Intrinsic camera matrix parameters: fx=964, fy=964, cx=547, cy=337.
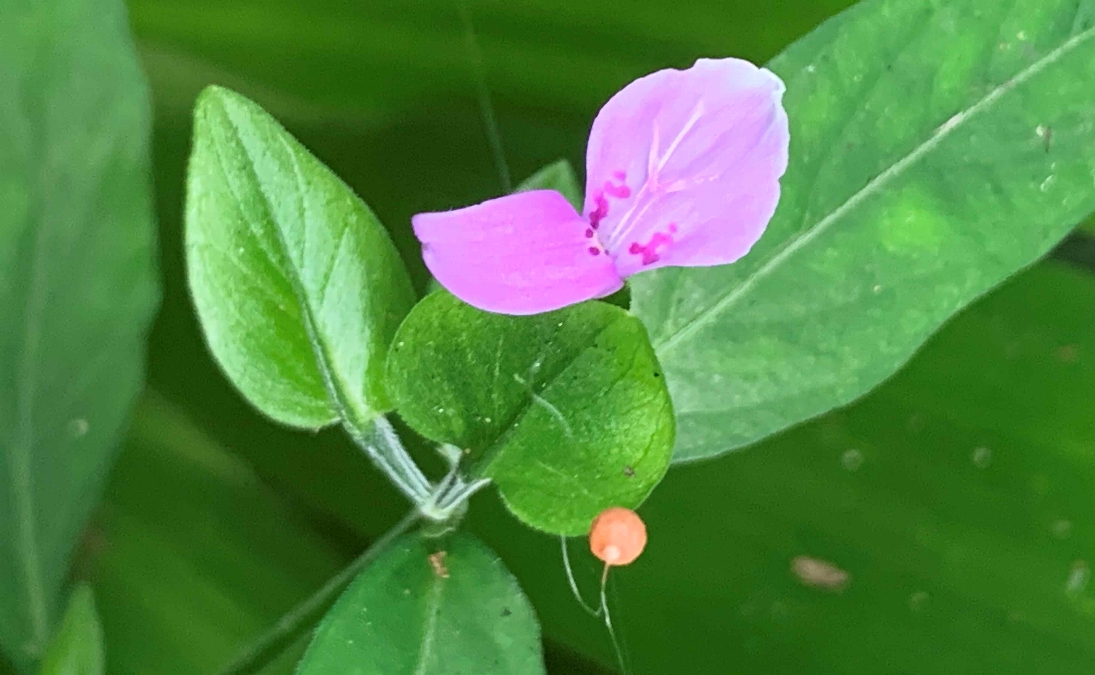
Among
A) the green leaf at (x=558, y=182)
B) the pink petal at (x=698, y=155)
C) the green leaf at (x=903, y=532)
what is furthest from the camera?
the green leaf at (x=903, y=532)

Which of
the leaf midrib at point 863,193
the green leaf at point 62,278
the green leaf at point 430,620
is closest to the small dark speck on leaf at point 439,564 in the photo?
the green leaf at point 430,620

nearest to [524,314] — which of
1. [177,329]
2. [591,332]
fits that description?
[591,332]

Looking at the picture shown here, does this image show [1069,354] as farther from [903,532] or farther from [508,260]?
[508,260]

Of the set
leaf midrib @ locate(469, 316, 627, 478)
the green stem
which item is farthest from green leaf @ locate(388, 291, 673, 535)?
the green stem

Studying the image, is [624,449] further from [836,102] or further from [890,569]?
[890,569]

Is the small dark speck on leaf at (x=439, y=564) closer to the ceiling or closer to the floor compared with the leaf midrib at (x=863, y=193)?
closer to the floor

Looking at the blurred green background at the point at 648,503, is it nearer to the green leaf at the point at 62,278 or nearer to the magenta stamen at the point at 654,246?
the green leaf at the point at 62,278

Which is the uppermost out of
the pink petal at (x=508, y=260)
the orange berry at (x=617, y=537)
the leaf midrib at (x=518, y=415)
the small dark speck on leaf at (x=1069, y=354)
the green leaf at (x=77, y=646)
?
the pink petal at (x=508, y=260)

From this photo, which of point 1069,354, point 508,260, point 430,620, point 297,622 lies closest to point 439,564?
point 430,620

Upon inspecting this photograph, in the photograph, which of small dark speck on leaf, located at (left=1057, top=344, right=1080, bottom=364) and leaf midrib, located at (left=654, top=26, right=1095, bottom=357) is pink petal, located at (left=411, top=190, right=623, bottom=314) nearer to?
leaf midrib, located at (left=654, top=26, right=1095, bottom=357)
